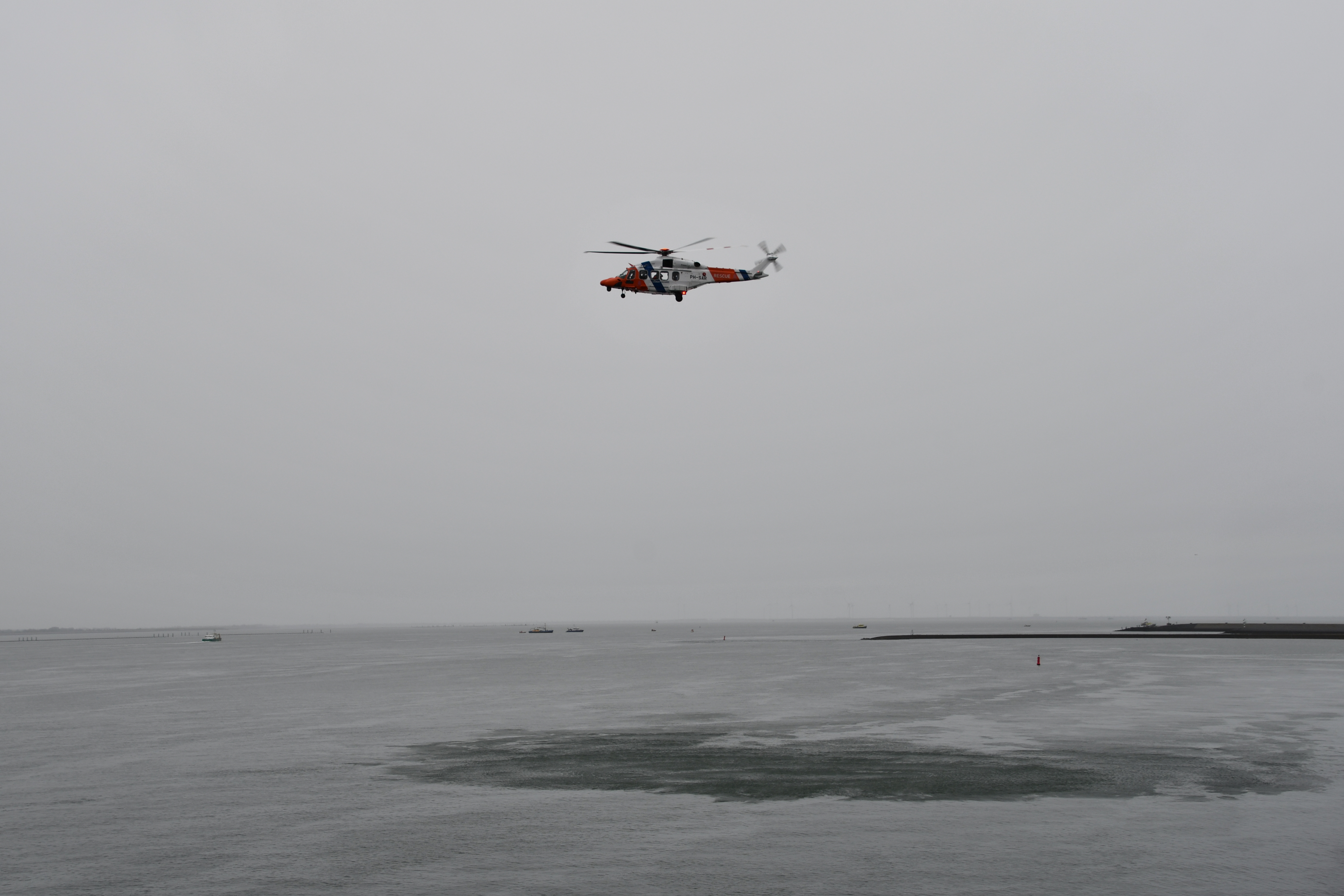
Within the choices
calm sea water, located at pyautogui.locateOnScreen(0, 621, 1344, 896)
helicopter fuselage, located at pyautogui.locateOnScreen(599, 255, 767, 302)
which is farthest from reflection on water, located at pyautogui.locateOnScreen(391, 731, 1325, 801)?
helicopter fuselage, located at pyautogui.locateOnScreen(599, 255, 767, 302)

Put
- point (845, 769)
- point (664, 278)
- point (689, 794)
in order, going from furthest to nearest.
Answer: point (664, 278) → point (845, 769) → point (689, 794)

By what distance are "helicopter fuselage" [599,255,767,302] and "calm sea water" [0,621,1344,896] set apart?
1196 inches

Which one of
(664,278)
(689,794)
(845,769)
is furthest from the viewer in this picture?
(664,278)

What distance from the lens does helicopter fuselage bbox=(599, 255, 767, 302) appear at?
72125 millimetres

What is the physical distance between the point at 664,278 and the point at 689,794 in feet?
134

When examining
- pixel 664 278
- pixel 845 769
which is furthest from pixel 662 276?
pixel 845 769

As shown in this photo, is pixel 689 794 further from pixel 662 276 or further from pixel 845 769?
pixel 662 276

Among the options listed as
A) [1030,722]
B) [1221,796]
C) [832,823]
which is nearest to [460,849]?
[832,823]

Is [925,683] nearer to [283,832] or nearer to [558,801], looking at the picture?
[558,801]

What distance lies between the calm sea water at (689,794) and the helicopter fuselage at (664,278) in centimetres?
3039

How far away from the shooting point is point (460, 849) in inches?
1304

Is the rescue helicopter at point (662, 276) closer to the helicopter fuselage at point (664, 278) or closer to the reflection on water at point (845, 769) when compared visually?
the helicopter fuselage at point (664, 278)

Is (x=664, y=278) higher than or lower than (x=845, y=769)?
higher

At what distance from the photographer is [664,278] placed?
72750mm
